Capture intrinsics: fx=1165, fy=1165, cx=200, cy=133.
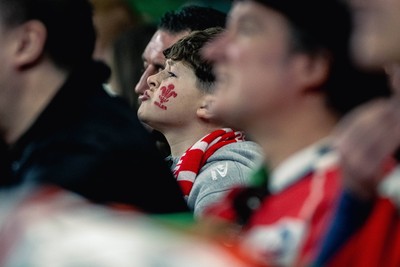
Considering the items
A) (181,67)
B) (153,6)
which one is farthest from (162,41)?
(153,6)

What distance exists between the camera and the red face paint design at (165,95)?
3.84m

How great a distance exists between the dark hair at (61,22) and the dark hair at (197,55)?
113 cm

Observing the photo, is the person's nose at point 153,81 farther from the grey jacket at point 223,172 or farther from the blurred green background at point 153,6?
the blurred green background at point 153,6

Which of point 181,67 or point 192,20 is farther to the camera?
point 192,20

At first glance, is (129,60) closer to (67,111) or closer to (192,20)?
(192,20)

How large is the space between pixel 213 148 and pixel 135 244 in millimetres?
2261

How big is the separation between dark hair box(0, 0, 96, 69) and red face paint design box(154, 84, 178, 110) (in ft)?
3.49

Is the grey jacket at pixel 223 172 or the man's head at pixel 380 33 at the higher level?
the man's head at pixel 380 33

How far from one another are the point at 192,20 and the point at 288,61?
2267mm

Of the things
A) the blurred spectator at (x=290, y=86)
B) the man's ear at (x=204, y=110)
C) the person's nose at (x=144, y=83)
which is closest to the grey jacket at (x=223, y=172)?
the man's ear at (x=204, y=110)

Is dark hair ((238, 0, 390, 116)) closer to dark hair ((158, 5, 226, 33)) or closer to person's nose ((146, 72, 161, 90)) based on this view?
person's nose ((146, 72, 161, 90))

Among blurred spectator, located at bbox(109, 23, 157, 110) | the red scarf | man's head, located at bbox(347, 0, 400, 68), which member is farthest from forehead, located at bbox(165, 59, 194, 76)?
man's head, located at bbox(347, 0, 400, 68)

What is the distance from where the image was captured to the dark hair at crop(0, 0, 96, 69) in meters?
2.71

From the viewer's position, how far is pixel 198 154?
3.71m
